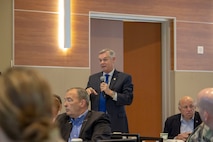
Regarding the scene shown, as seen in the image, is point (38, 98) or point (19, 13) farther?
point (19, 13)

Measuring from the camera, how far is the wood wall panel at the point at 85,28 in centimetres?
623

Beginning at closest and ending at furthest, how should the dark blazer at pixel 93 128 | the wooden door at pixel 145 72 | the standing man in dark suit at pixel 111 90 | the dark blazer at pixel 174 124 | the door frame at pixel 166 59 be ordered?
1. the dark blazer at pixel 93 128
2. the standing man in dark suit at pixel 111 90
3. the dark blazer at pixel 174 124
4. the door frame at pixel 166 59
5. the wooden door at pixel 145 72

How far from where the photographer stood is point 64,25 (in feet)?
20.9

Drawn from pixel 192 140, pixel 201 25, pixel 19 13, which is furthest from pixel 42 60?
pixel 192 140

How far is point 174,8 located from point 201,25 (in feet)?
1.80

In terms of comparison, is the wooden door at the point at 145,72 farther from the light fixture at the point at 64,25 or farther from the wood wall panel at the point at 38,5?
the wood wall panel at the point at 38,5

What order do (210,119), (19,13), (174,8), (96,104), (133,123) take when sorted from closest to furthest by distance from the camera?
1. (210,119)
2. (96,104)
3. (19,13)
4. (174,8)
5. (133,123)

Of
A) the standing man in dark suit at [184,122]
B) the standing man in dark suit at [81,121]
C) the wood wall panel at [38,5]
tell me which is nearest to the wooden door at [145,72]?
the wood wall panel at [38,5]

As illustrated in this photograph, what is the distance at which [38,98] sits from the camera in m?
1.06

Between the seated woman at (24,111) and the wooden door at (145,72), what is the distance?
21.7 ft

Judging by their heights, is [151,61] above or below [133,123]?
above

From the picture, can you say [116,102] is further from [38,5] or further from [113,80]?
[38,5]

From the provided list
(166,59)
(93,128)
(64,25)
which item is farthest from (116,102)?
(166,59)

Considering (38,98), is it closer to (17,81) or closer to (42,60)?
(17,81)
